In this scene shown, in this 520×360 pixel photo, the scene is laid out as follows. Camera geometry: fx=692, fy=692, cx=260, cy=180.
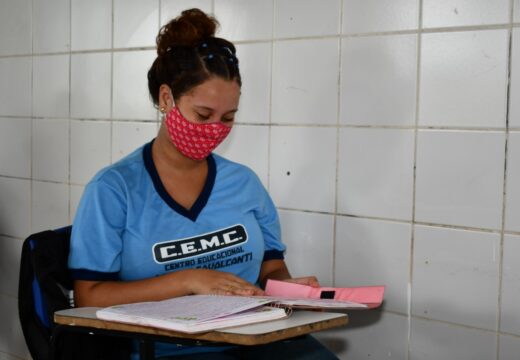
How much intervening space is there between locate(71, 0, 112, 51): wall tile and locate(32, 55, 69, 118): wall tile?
0.32 feet

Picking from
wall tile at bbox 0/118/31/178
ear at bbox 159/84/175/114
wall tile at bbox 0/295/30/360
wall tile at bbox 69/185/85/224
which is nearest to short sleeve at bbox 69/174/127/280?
ear at bbox 159/84/175/114

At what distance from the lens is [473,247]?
1661 mm

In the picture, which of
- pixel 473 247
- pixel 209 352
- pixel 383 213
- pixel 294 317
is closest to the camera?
pixel 294 317

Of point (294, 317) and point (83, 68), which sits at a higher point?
point (83, 68)

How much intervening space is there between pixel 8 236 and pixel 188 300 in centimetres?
168

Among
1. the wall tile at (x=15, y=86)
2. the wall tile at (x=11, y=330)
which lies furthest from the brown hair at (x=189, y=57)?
the wall tile at (x=11, y=330)

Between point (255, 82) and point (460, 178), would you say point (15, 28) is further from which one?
point (460, 178)

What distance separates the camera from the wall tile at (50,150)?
100 inches

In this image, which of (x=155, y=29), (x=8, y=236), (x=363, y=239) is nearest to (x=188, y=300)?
(x=363, y=239)

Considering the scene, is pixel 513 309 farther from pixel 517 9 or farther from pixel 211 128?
pixel 211 128

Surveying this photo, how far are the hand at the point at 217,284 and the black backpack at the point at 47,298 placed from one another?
0.23m

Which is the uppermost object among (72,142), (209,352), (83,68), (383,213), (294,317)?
(83,68)

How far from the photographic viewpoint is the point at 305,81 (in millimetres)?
1920

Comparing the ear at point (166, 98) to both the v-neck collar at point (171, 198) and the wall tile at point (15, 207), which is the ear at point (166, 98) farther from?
the wall tile at point (15, 207)
